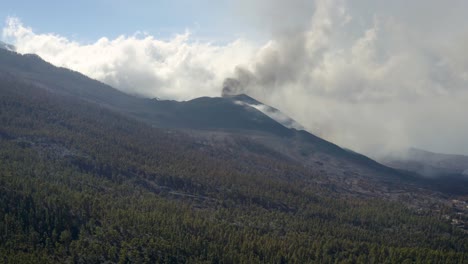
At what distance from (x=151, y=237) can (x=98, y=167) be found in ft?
264

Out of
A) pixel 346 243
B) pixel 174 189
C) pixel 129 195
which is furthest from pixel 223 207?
pixel 346 243

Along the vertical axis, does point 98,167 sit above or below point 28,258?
above

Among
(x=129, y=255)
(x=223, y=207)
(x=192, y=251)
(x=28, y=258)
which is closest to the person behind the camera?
(x=28, y=258)

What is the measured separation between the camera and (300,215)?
194 metres

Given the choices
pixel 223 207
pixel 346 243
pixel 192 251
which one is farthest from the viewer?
pixel 223 207

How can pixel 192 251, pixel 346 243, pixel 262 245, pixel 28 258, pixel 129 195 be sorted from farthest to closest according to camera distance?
pixel 129 195 → pixel 346 243 → pixel 262 245 → pixel 192 251 → pixel 28 258

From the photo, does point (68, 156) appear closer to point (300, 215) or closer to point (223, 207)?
point (223, 207)

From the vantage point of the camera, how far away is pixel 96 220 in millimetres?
130375

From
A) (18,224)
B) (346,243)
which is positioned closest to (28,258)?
(18,224)

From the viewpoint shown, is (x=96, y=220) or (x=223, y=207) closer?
(x=96, y=220)

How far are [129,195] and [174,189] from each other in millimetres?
31054

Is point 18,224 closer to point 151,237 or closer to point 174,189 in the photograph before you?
point 151,237

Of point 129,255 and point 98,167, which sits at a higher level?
point 98,167

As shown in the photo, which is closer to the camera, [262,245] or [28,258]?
[28,258]
